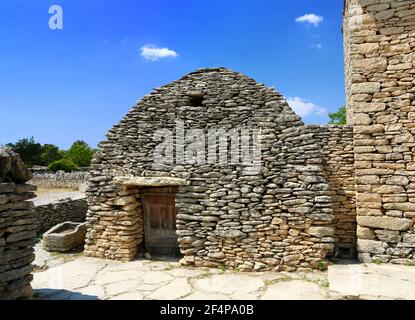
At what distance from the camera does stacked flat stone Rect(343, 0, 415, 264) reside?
5.55 m

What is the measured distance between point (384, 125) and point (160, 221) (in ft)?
17.4

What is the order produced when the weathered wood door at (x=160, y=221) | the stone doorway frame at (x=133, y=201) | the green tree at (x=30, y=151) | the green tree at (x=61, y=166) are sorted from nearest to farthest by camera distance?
the stone doorway frame at (x=133, y=201) → the weathered wood door at (x=160, y=221) → the green tree at (x=61, y=166) → the green tree at (x=30, y=151)

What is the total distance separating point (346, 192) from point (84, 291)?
216 inches

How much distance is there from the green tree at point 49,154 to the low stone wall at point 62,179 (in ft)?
47.7

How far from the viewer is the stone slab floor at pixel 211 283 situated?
15.3 feet

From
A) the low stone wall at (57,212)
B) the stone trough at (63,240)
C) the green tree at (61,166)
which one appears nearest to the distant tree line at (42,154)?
the green tree at (61,166)

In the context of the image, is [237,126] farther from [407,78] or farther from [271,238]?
[407,78]

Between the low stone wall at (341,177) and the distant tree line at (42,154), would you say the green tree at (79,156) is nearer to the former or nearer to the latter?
the distant tree line at (42,154)

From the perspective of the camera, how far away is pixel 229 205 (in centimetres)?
623

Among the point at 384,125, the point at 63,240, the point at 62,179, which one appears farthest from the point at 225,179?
the point at 62,179

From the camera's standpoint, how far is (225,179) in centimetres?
631

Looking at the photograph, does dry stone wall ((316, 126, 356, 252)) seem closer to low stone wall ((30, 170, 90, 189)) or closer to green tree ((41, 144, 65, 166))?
low stone wall ((30, 170, 90, 189))
